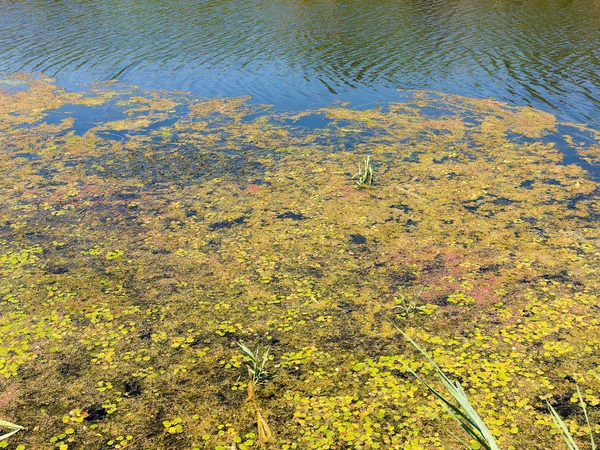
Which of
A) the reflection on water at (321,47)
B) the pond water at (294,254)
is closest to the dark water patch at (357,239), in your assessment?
the pond water at (294,254)

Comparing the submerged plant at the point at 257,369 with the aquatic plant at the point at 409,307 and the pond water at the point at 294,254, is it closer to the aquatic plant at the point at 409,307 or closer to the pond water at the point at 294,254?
the pond water at the point at 294,254

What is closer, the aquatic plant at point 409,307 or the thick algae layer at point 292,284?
the thick algae layer at point 292,284

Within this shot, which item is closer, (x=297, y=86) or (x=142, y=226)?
(x=142, y=226)

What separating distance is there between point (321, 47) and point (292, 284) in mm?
8862

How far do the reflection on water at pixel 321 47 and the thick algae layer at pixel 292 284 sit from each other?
222 cm

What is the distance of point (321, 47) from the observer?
11867mm

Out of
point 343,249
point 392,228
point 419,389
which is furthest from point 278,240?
point 419,389

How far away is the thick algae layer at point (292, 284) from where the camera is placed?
9.46 feet

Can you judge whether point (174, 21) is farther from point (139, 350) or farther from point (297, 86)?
point (139, 350)

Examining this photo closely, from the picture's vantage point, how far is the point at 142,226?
4.86m

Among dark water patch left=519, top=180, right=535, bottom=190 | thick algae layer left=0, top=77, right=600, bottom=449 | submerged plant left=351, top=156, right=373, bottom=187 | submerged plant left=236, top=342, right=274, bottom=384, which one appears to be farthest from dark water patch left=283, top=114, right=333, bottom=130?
submerged plant left=236, top=342, right=274, bottom=384

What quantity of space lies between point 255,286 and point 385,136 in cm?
372

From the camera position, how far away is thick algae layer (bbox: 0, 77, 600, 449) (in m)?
2.88

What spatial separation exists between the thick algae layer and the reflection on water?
7.28ft
